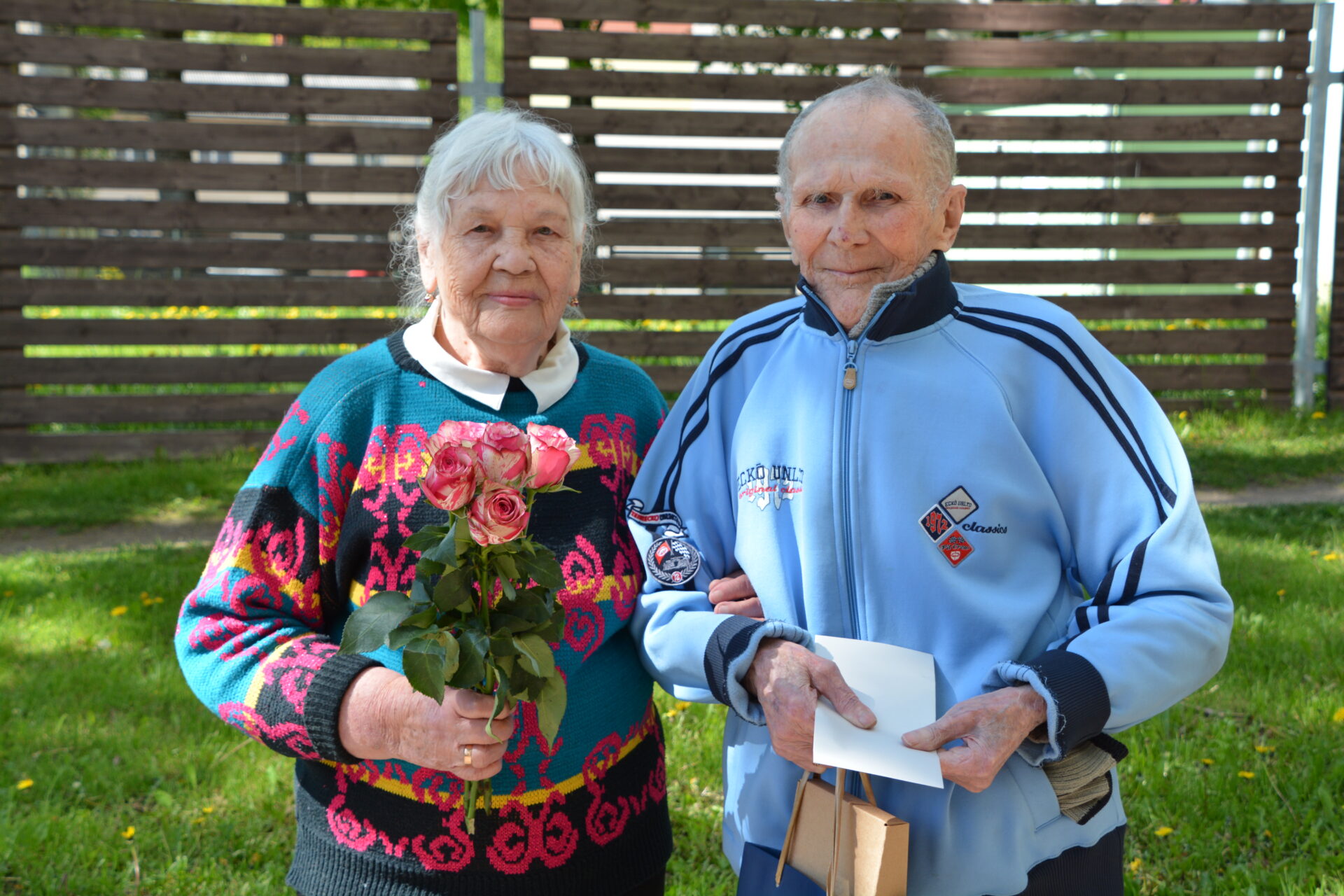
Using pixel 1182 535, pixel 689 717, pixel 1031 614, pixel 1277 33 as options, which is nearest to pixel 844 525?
pixel 1031 614

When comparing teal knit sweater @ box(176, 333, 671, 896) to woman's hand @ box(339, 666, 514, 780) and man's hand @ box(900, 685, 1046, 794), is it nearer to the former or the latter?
woman's hand @ box(339, 666, 514, 780)

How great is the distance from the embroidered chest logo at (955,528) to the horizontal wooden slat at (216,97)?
6593mm

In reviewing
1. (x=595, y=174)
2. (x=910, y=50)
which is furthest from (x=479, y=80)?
(x=910, y=50)

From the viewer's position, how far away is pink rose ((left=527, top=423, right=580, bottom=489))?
1624 mm

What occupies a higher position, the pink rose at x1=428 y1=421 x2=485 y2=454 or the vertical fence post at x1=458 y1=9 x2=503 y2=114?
the vertical fence post at x1=458 y1=9 x2=503 y2=114

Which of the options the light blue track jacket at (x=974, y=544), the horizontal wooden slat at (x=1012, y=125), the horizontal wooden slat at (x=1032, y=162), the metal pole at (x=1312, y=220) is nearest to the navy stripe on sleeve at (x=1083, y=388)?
the light blue track jacket at (x=974, y=544)

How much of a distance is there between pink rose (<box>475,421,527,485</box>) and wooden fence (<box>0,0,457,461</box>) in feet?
21.0

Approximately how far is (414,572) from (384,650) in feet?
0.50

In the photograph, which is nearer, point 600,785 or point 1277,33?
point 600,785

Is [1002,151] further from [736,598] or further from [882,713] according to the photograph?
[882,713]

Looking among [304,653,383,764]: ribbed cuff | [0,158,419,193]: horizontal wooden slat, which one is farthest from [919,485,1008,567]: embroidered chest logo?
[0,158,419,193]: horizontal wooden slat

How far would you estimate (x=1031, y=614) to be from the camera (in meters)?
1.78

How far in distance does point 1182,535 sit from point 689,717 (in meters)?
2.59

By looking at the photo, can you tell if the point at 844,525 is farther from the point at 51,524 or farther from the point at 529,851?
the point at 51,524
